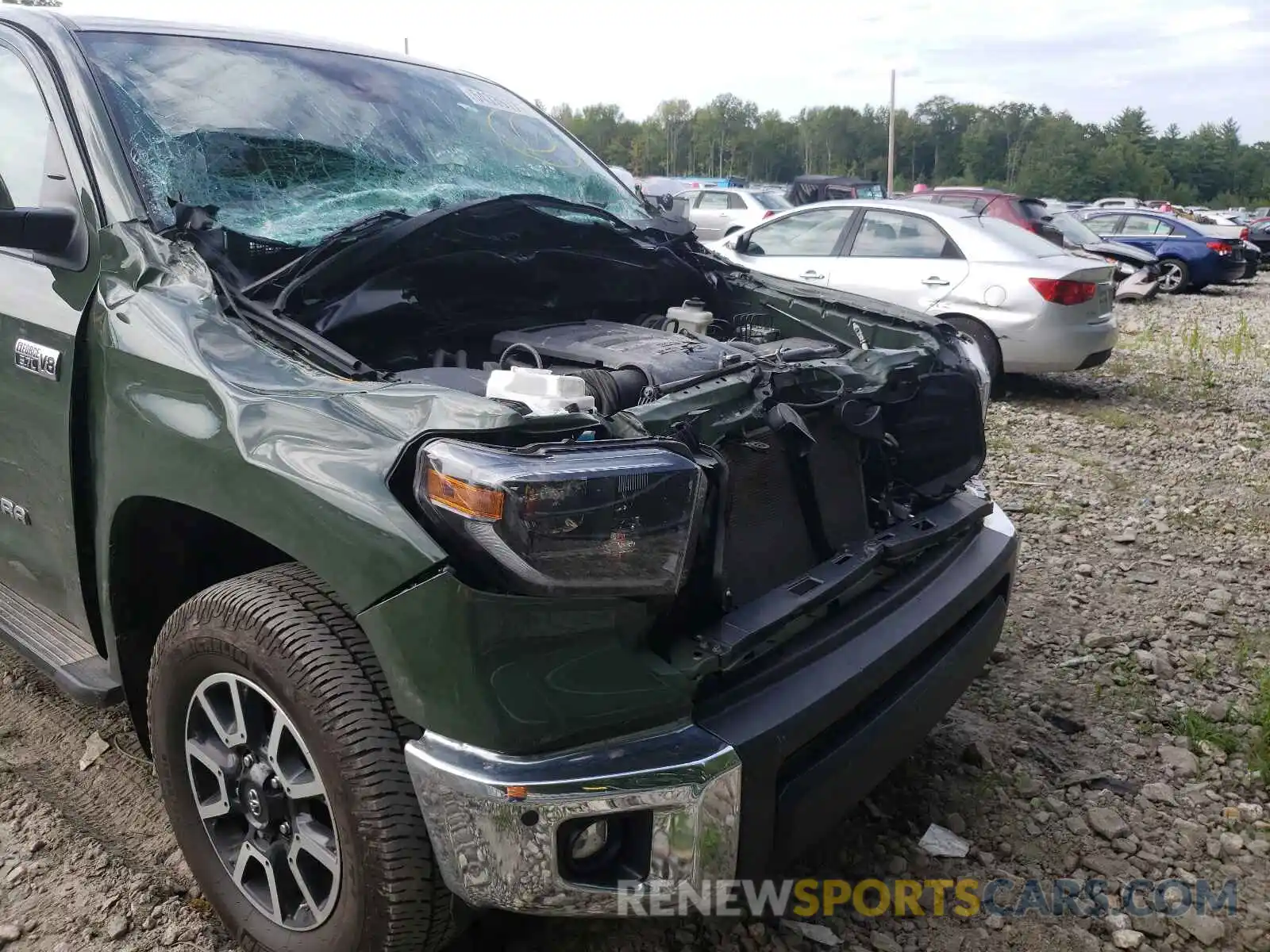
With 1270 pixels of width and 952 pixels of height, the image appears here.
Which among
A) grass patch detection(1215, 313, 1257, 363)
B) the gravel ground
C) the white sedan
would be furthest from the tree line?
the gravel ground

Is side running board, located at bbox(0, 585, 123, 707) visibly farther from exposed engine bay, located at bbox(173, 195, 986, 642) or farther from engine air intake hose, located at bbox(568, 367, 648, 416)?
engine air intake hose, located at bbox(568, 367, 648, 416)

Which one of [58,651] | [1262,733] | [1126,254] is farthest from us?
[1126,254]

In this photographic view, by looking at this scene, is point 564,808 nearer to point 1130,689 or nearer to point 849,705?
point 849,705

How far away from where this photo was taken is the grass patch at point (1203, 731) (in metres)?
2.98

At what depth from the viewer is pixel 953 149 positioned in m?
80.5

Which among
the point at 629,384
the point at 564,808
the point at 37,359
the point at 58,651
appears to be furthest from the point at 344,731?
the point at 37,359

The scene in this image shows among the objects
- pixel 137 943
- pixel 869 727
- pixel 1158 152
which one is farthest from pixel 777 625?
pixel 1158 152

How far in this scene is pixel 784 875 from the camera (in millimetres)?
2348

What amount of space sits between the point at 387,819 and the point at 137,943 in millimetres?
902

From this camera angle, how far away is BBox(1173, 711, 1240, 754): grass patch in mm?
2979

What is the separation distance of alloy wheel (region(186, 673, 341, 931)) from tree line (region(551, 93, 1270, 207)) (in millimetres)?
60885

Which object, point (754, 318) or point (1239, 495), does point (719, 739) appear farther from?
point (1239, 495)

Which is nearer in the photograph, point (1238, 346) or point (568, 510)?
point (568, 510)

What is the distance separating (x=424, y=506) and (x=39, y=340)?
135 cm
